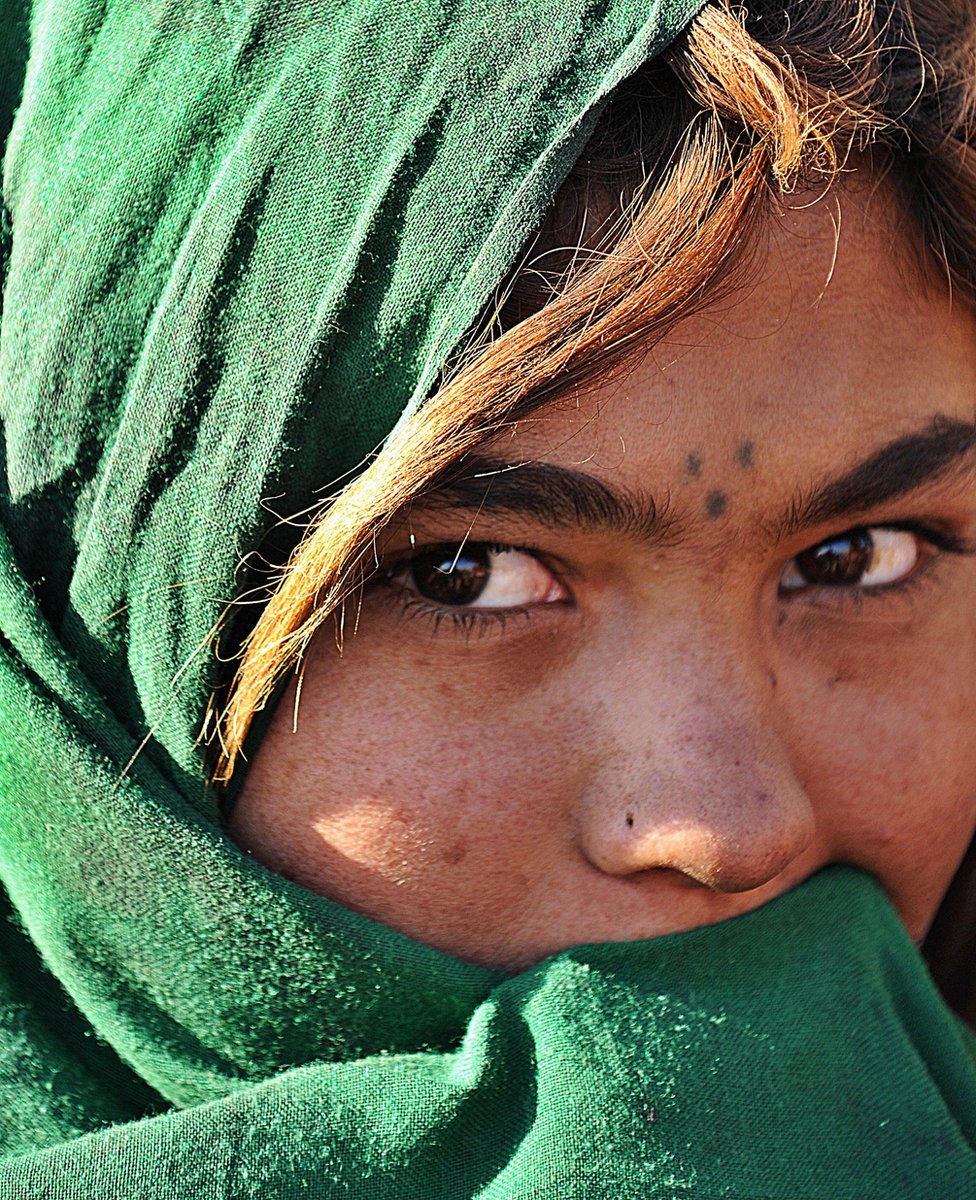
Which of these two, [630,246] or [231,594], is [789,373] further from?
Result: [231,594]

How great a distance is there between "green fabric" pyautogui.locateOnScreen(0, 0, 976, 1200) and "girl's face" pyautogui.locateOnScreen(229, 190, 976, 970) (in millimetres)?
66

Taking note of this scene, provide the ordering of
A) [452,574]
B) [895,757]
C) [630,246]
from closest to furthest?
[630,246] < [452,574] < [895,757]

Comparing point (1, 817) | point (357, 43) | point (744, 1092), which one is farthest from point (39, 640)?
point (744, 1092)

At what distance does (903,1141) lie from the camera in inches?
49.9

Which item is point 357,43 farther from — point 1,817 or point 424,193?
point 1,817

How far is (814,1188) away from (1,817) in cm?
83

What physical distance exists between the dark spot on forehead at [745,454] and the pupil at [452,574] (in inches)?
10.2

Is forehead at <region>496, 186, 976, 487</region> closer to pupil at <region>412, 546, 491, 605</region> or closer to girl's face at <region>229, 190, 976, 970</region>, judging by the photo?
girl's face at <region>229, 190, 976, 970</region>

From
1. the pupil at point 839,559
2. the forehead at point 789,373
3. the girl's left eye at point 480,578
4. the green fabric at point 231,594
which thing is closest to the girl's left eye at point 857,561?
the pupil at point 839,559

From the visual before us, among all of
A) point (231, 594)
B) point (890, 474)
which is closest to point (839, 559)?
point (890, 474)

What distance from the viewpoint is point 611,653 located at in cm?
127

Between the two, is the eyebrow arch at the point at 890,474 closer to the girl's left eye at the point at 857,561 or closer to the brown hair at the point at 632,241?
the girl's left eye at the point at 857,561

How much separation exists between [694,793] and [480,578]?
29 cm

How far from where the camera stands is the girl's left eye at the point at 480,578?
4.21 feet
